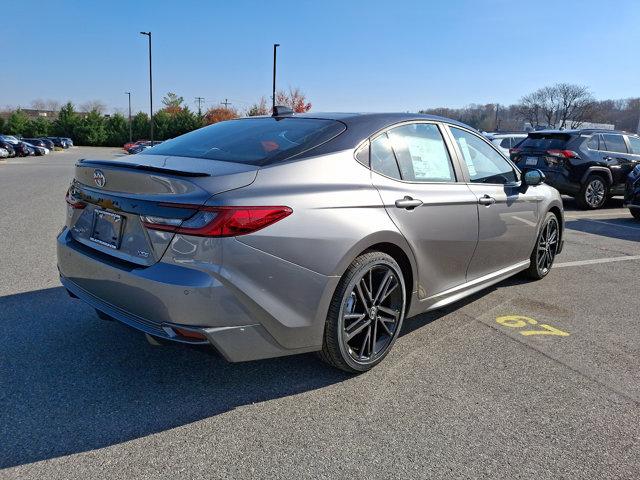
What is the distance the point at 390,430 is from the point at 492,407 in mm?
649

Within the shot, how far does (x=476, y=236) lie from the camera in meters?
3.91

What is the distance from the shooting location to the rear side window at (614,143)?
11.7m

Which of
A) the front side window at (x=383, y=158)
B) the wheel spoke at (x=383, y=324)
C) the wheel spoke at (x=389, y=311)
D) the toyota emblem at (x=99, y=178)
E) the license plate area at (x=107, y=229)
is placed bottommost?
the wheel spoke at (x=383, y=324)

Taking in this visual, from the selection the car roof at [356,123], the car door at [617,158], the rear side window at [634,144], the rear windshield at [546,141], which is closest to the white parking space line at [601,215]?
the car door at [617,158]

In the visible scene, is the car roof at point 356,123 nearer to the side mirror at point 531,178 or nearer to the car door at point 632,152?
the side mirror at point 531,178

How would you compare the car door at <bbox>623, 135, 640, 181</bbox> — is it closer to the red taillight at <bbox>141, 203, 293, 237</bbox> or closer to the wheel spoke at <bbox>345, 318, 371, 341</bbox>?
the wheel spoke at <bbox>345, 318, 371, 341</bbox>

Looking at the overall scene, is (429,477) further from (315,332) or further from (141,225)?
(141,225)

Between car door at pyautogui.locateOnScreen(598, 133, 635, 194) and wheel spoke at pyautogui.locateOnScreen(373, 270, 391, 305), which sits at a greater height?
car door at pyautogui.locateOnScreen(598, 133, 635, 194)

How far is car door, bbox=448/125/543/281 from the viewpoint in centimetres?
400

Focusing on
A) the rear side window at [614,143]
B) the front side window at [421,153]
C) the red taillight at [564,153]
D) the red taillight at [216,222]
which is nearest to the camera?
the red taillight at [216,222]

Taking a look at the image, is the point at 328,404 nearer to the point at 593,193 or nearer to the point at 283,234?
the point at 283,234

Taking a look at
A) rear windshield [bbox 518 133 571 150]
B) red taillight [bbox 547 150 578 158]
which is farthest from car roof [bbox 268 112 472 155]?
rear windshield [bbox 518 133 571 150]

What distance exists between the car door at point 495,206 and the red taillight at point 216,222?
2.06m

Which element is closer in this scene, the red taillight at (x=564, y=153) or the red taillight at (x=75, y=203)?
the red taillight at (x=75, y=203)
